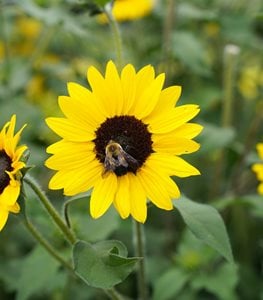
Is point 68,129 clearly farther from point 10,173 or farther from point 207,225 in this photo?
point 207,225

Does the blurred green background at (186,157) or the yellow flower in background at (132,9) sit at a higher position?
the yellow flower in background at (132,9)

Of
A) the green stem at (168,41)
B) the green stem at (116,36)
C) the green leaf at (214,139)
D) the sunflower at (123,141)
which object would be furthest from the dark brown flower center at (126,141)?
the green stem at (168,41)

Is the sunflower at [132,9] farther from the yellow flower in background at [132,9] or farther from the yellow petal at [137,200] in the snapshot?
the yellow petal at [137,200]

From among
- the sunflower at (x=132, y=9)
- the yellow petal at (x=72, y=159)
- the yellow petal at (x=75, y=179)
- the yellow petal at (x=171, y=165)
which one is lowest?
the sunflower at (x=132, y=9)

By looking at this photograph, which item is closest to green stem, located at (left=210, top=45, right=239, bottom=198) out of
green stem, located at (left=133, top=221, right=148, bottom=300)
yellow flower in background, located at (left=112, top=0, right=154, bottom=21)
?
yellow flower in background, located at (left=112, top=0, right=154, bottom=21)

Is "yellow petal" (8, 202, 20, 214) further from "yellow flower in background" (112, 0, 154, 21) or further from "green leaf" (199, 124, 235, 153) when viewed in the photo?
"yellow flower in background" (112, 0, 154, 21)

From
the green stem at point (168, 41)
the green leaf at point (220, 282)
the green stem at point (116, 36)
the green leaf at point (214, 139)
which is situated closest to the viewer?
the green stem at point (116, 36)

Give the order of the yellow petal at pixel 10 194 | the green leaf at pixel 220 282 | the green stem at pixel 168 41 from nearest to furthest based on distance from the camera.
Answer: the yellow petal at pixel 10 194 → the green leaf at pixel 220 282 → the green stem at pixel 168 41

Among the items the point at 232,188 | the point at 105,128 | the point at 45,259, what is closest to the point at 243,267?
the point at 232,188
